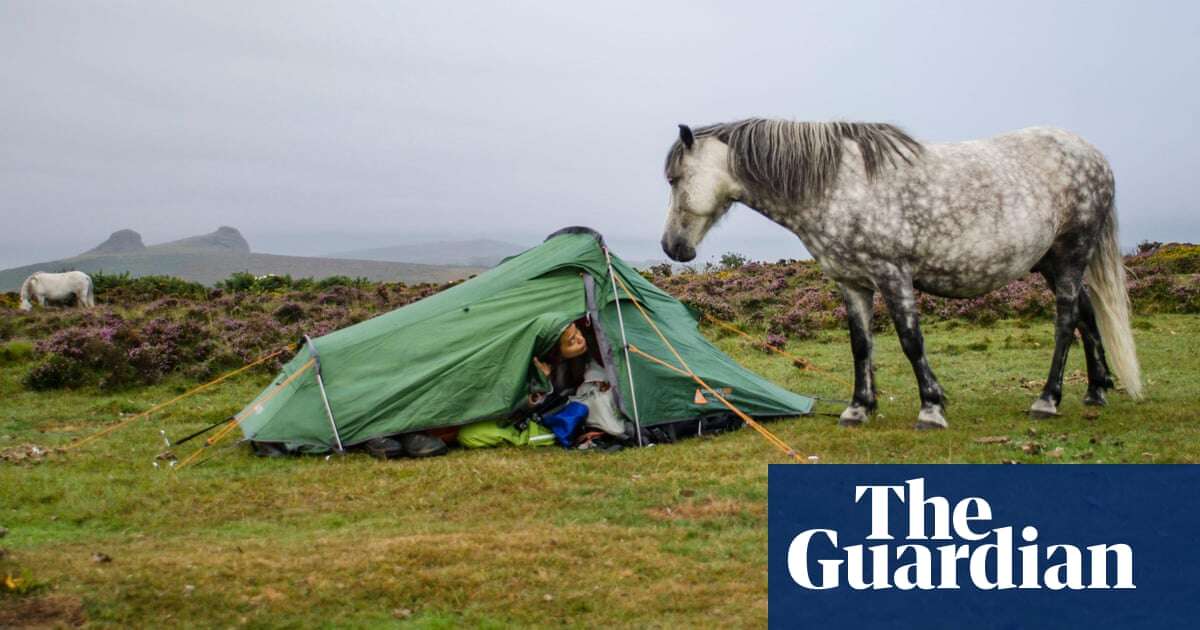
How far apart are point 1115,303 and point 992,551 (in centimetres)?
536

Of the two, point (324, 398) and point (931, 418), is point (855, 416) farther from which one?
point (324, 398)

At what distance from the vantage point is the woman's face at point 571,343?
385 inches

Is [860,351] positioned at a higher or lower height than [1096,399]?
higher

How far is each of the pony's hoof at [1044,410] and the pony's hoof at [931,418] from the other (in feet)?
3.78

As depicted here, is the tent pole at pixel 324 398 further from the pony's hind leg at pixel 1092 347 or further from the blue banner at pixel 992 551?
the pony's hind leg at pixel 1092 347

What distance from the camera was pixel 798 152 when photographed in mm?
8961

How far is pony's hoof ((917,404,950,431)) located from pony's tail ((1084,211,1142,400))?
2.27 m

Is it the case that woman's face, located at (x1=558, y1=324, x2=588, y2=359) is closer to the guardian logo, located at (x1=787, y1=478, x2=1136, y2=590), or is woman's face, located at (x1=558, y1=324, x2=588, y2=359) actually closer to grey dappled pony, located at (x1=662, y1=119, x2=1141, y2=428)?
grey dappled pony, located at (x1=662, y1=119, x2=1141, y2=428)

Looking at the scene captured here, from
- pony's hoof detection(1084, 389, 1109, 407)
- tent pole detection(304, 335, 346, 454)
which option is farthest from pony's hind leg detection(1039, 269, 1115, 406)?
tent pole detection(304, 335, 346, 454)

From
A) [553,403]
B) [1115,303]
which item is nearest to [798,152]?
[553,403]

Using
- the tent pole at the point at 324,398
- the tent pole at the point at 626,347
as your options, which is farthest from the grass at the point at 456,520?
the tent pole at the point at 626,347

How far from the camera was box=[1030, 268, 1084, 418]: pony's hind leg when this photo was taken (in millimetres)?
9516

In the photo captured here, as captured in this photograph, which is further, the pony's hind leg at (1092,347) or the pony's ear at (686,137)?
the pony's hind leg at (1092,347)

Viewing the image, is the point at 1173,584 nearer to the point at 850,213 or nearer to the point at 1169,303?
the point at 850,213
